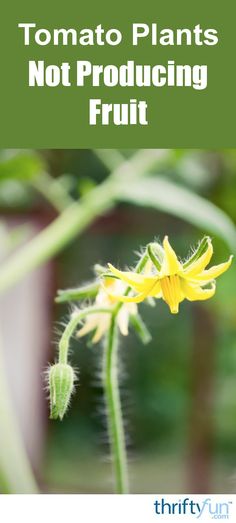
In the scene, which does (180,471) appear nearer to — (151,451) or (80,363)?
(151,451)

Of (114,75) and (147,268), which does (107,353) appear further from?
(114,75)

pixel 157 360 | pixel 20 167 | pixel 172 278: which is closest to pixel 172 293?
pixel 172 278

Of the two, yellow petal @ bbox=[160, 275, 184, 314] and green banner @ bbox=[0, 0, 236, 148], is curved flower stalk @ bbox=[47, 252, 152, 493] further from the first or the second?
green banner @ bbox=[0, 0, 236, 148]

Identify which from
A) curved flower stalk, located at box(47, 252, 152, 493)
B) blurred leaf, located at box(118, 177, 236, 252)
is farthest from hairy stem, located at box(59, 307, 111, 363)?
blurred leaf, located at box(118, 177, 236, 252)
